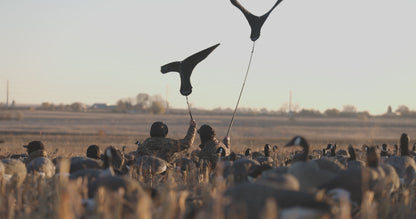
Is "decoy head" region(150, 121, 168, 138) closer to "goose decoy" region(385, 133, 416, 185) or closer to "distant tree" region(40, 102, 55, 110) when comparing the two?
"goose decoy" region(385, 133, 416, 185)

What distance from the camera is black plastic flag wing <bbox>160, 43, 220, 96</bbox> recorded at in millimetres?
13859

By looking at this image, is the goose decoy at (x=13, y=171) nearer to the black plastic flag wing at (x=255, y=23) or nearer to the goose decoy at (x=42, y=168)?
the goose decoy at (x=42, y=168)

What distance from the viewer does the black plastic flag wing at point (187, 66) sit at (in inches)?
546

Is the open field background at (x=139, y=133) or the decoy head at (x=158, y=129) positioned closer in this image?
the decoy head at (x=158, y=129)

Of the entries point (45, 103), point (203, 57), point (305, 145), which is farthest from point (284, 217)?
point (45, 103)

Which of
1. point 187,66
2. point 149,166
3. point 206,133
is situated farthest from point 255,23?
point 149,166

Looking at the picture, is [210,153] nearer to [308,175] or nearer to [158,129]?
[158,129]

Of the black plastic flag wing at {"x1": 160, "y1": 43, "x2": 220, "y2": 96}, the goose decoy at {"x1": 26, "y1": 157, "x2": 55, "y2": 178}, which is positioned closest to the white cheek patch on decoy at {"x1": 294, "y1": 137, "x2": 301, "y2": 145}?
the goose decoy at {"x1": 26, "y1": 157, "x2": 55, "y2": 178}

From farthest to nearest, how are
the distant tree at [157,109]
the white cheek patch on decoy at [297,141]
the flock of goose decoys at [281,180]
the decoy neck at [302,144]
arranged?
the distant tree at [157,109], the white cheek patch on decoy at [297,141], the decoy neck at [302,144], the flock of goose decoys at [281,180]

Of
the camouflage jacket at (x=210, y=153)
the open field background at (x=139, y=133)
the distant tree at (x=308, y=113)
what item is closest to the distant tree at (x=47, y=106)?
the open field background at (x=139, y=133)

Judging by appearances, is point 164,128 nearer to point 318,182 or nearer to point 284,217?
point 318,182

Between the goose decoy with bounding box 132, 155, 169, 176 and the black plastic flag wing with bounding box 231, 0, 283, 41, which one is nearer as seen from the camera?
the goose decoy with bounding box 132, 155, 169, 176

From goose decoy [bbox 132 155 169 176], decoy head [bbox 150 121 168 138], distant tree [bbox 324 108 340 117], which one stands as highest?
distant tree [bbox 324 108 340 117]

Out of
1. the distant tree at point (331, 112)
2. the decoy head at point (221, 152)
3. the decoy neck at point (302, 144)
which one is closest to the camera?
the decoy neck at point (302, 144)
